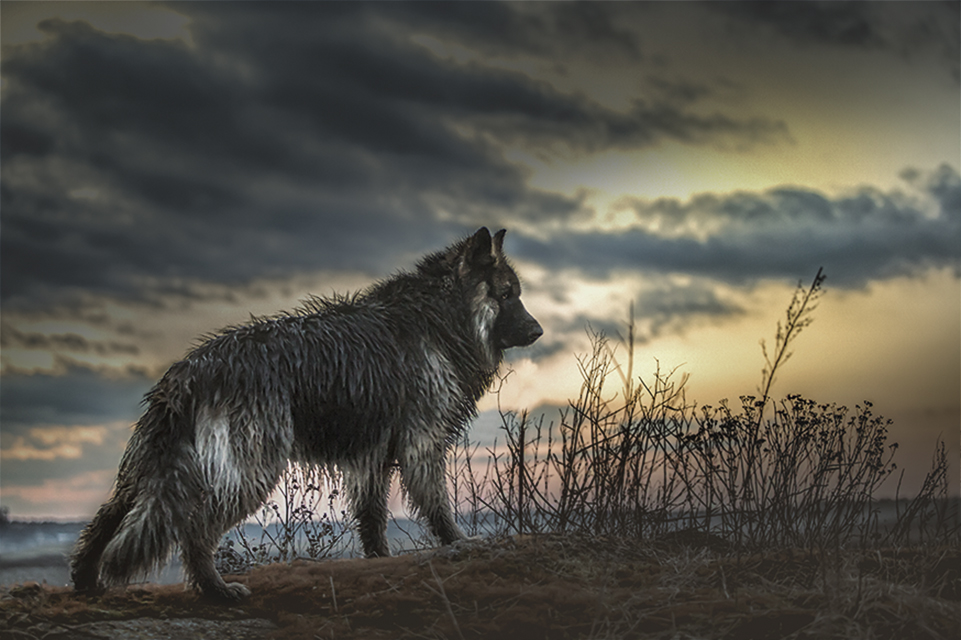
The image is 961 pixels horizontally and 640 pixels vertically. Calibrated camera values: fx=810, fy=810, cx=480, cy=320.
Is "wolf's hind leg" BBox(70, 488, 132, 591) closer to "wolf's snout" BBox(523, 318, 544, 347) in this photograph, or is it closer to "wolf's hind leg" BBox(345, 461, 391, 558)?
"wolf's hind leg" BBox(345, 461, 391, 558)

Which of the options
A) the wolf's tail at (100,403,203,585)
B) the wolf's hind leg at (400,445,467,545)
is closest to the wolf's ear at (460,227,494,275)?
the wolf's hind leg at (400,445,467,545)

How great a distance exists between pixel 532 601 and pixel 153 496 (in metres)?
2.57

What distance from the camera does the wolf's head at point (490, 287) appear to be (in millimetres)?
7188

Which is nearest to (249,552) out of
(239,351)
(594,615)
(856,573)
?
(239,351)

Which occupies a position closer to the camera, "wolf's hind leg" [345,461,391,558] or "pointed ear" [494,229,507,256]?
"wolf's hind leg" [345,461,391,558]

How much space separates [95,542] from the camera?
560 centimetres

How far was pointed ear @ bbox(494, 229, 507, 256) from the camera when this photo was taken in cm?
732

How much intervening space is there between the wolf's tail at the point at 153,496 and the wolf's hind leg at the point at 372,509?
161 cm

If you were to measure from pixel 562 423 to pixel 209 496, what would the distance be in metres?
2.67

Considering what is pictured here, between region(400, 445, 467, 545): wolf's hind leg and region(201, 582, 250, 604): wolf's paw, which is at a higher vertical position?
region(400, 445, 467, 545): wolf's hind leg

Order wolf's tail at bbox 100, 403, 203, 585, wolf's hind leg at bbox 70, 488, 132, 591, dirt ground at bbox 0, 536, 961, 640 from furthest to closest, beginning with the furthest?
wolf's hind leg at bbox 70, 488, 132, 591 < wolf's tail at bbox 100, 403, 203, 585 < dirt ground at bbox 0, 536, 961, 640

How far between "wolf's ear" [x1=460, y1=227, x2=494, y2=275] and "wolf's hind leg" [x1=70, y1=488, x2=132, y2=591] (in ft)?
10.9

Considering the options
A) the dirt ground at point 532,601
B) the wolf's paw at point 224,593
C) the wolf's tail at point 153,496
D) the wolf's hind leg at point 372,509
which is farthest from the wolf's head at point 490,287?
the wolf's paw at point 224,593

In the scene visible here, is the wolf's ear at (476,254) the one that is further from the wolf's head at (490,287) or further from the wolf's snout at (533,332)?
the wolf's snout at (533,332)
